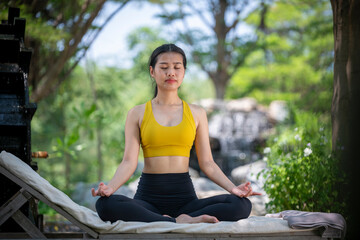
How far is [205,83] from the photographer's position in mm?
46625

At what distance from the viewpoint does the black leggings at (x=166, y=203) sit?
8.63 feet

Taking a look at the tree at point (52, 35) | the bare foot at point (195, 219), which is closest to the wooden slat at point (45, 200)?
the bare foot at point (195, 219)

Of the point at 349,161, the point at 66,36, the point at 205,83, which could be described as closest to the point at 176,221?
the point at 349,161

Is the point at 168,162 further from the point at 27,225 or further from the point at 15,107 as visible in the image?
the point at 15,107

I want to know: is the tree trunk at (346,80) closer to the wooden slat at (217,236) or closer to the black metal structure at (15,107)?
the wooden slat at (217,236)

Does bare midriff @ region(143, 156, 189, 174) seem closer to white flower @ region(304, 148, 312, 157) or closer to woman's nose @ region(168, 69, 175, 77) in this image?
woman's nose @ region(168, 69, 175, 77)

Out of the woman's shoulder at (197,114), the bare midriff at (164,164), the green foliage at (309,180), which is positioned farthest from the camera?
the green foliage at (309,180)

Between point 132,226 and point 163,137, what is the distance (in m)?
0.63

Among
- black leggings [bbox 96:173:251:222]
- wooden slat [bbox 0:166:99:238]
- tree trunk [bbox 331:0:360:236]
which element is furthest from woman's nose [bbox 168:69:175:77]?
tree trunk [bbox 331:0:360:236]

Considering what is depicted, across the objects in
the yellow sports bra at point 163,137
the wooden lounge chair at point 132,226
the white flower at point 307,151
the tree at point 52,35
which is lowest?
the wooden lounge chair at point 132,226

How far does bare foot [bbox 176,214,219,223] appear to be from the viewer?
2.60 meters

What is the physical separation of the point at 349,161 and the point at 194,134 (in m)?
1.43

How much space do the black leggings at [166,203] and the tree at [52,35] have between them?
3289 mm

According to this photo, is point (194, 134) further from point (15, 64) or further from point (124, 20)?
point (124, 20)
